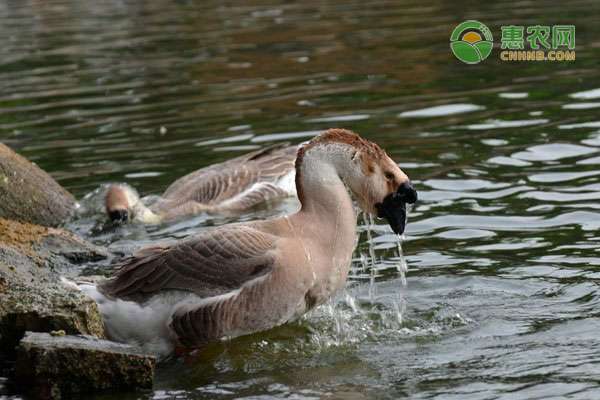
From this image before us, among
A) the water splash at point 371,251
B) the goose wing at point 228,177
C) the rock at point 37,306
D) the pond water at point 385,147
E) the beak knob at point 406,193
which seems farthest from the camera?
the goose wing at point 228,177

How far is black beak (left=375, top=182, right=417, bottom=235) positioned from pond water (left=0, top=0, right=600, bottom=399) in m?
0.85

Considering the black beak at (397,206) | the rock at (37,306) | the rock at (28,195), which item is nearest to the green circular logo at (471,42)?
the rock at (28,195)

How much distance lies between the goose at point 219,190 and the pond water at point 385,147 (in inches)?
9.2

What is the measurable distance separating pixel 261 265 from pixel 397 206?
1.13 m

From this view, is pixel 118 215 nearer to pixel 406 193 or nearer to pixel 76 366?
pixel 406 193

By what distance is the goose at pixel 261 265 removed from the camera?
26.4 ft

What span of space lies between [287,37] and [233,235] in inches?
629

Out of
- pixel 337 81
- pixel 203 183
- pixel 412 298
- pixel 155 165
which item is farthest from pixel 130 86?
pixel 412 298

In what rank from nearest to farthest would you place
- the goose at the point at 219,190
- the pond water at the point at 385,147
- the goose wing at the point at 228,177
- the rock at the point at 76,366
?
the rock at the point at 76,366 < the pond water at the point at 385,147 < the goose at the point at 219,190 < the goose wing at the point at 228,177

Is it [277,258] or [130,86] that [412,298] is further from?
[130,86]

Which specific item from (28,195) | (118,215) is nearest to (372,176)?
(118,215)

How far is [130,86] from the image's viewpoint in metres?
20.2

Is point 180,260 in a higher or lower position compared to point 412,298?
higher

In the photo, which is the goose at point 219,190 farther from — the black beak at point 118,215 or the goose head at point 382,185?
the goose head at point 382,185
